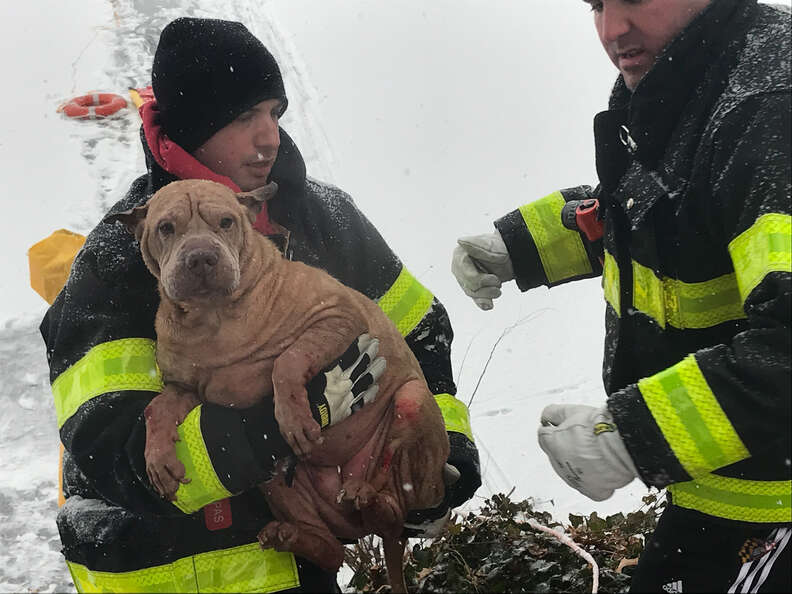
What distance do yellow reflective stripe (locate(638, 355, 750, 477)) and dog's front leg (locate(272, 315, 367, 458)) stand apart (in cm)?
90

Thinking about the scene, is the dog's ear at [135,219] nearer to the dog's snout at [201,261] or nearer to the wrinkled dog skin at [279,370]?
the wrinkled dog skin at [279,370]

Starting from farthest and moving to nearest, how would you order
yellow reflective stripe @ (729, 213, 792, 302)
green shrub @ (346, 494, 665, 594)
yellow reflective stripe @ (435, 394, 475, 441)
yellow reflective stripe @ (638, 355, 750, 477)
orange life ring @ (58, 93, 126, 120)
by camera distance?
orange life ring @ (58, 93, 126, 120)
green shrub @ (346, 494, 665, 594)
yellow reflective stripe @ (435, 394, 475, 441)
yellow reflective stripe @ (638, 355, 750, 477)
yellow reflective stripe @ (729, 213, 792, 302)

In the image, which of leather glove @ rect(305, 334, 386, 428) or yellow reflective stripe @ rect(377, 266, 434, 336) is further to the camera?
yellow reflective stripe @ rect(377, 266, 434, 336)

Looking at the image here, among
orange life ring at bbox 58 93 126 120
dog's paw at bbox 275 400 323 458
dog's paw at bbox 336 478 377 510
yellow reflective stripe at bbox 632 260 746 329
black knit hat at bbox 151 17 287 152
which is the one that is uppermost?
orange life ring at bbox 58 93 126 120

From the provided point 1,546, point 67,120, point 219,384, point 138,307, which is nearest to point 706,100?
point 219,384

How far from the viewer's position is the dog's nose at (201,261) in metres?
2.15

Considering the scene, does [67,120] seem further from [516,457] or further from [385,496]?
[385,496]

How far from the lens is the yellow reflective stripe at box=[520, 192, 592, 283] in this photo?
3.12 metres

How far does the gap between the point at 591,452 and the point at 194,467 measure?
1.10 metres

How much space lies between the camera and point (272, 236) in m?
2.61

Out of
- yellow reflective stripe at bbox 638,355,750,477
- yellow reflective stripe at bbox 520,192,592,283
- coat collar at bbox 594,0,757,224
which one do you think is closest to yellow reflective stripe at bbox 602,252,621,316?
coat collar at bbox 594,0,757,224

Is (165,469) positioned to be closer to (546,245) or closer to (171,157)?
(171,157)

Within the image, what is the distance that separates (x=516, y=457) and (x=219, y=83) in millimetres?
3087

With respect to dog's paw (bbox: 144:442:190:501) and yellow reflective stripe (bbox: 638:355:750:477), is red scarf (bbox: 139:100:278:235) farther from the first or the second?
yellow reflective stripe (bbox: 638:355:750:477)
